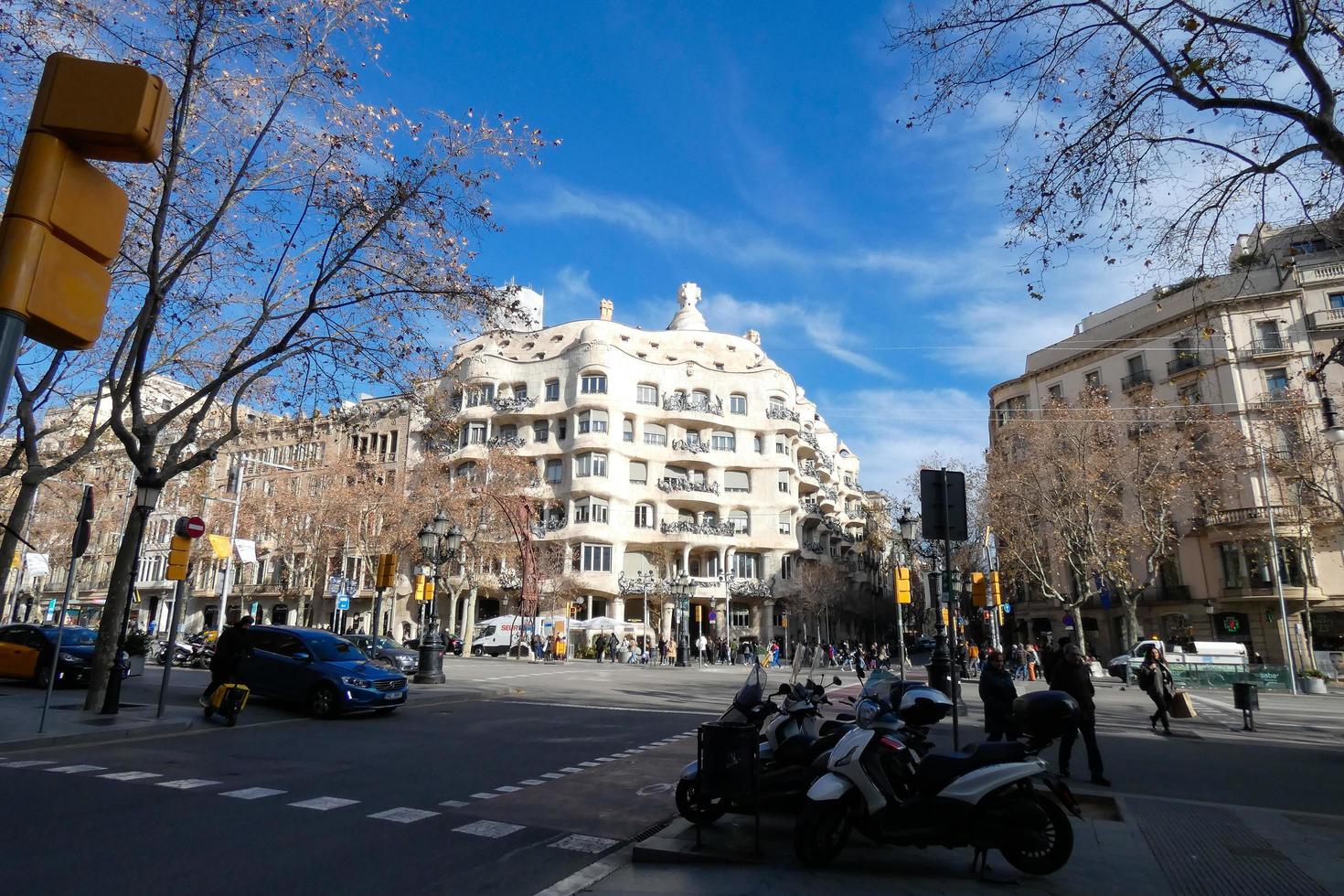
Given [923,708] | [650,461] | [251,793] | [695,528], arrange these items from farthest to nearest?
[650,461] < [695,528] < [251,793] < [923,708]

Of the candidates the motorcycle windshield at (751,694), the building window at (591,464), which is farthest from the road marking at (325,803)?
the building window at (591,464)

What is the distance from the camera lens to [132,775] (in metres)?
7.91

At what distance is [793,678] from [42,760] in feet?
27.8

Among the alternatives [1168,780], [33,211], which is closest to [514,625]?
[1168,780]

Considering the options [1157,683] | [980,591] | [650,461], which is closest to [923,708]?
[1157,683]

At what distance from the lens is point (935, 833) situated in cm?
516

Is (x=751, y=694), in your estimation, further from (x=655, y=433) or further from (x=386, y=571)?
(x=655, y=433)

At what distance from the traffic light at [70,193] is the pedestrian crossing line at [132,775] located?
7457 mm

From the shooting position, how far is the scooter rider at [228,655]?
12109 millimetres

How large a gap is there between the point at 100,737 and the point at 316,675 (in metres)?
3.60

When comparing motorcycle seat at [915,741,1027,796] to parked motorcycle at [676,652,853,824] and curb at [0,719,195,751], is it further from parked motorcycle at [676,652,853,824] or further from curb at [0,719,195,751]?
curb at [0,719,195,751]

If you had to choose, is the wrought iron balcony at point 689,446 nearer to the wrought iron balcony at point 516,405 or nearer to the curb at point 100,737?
the wrought iron balcony at point 516,405

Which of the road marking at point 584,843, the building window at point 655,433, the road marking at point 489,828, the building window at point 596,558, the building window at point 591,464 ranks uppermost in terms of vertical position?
the building window at point 655,433

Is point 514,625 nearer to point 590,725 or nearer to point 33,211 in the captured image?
point 590,725
